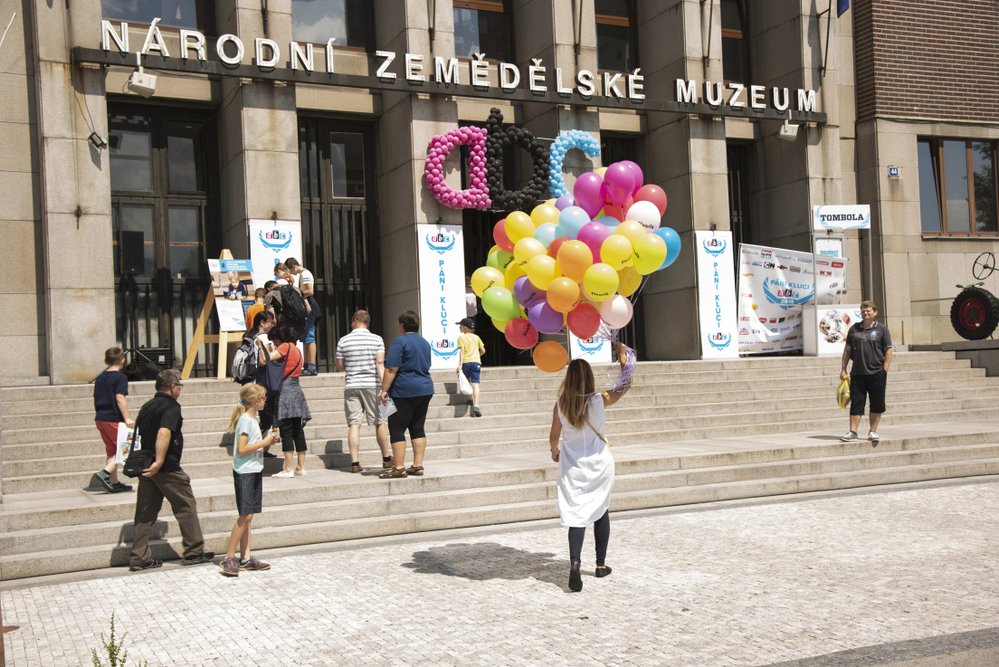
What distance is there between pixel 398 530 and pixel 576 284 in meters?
3.53

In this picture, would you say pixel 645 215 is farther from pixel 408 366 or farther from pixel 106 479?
pixel 106 479

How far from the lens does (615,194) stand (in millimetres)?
8281

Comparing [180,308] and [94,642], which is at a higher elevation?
[180,308]

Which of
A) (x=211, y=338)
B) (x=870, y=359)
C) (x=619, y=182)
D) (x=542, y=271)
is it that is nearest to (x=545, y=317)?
(x=542, y=271)

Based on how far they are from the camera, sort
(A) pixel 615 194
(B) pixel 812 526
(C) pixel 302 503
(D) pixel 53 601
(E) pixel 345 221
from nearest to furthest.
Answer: (D) pixel 53 601 < (A) pixel 615 194 < (B) pixel 812 526 < (C) pixel 302 503 < (E) pixel 345 221

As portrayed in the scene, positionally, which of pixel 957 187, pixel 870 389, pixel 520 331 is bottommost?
pixel 870 389

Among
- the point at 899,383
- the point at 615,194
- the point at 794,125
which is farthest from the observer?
the point at 794,125

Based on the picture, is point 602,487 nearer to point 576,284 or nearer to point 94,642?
point 576,284

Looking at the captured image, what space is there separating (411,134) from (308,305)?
6.11 meters

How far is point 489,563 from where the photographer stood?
26.9 ft

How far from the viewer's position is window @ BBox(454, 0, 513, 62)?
21.7 metres

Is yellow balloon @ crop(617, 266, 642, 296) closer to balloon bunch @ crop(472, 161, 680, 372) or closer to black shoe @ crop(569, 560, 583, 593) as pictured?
balloon bunch @ crop(472, 161, 680, 372)


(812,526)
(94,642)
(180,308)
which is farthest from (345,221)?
(94,642)

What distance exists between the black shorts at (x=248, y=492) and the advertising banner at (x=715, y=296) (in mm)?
14838
